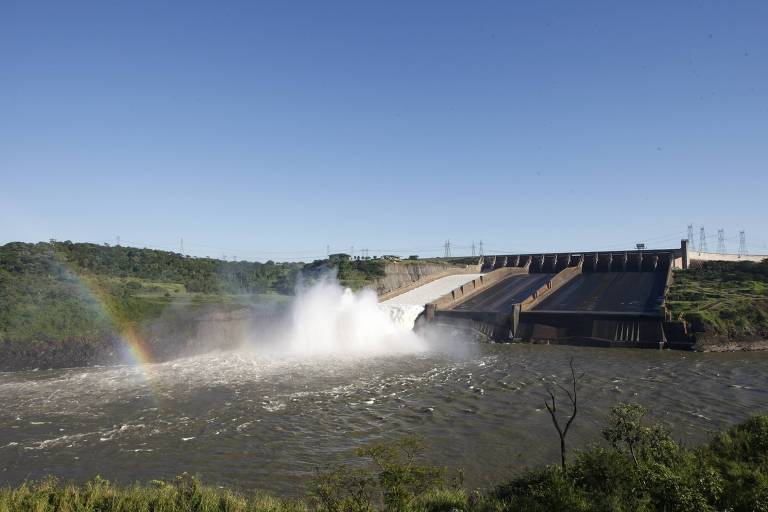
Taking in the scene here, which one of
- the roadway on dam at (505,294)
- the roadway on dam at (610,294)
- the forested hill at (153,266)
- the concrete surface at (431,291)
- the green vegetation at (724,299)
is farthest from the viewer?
the forested hill at (153,266)

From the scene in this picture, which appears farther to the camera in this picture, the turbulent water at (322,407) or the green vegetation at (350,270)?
the green vegetation at (350,270)

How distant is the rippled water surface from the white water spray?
20.2ft

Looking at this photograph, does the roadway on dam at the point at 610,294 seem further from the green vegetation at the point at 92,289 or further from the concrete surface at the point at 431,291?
the green vegetation at the point at 92,289

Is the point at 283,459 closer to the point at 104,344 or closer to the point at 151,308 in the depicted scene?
the point at 104,344

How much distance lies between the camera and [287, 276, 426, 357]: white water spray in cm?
4394

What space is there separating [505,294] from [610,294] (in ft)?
38.3

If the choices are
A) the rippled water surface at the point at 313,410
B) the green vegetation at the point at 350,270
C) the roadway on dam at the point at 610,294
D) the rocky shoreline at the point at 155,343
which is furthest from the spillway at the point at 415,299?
the rippled water surface at the point at 313,410

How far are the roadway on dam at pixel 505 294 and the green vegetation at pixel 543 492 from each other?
35539 millimetres

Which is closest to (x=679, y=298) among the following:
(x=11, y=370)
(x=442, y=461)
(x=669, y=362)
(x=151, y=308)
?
(x=669, y=362)

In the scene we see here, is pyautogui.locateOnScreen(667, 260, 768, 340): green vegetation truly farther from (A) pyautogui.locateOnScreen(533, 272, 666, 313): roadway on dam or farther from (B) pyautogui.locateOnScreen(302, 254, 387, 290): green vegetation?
(B) pyautogui.locateOnScreen(302, 254, 387, 290): green vegetation

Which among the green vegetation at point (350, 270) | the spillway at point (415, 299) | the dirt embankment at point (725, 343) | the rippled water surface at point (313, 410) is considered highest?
the green vegetation at point (350, 270)

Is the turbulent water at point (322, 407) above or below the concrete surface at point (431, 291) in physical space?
below

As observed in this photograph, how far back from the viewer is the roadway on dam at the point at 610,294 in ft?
163

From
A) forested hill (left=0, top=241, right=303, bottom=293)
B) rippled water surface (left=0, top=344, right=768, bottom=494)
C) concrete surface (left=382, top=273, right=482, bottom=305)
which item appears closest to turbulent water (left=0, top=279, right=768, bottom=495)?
rippled water surface (left=0, top=344, right=768, bottom=494)
